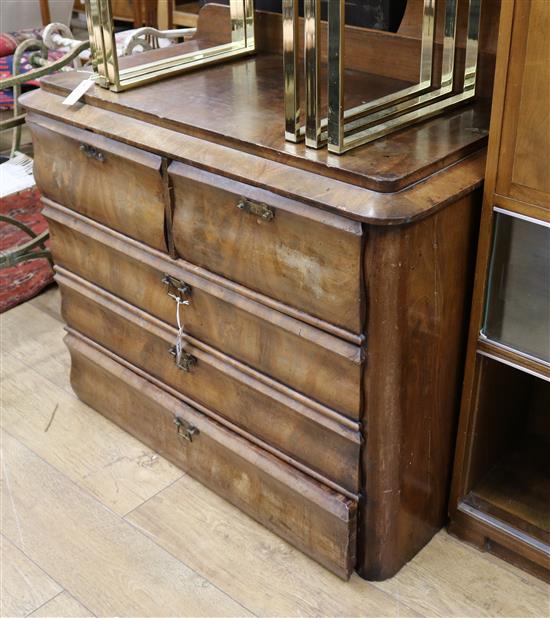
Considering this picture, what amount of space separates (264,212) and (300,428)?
0.42m

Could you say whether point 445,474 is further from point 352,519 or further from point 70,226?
point 70,226

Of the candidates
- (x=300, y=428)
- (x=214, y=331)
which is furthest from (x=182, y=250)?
(x=300, y=428)

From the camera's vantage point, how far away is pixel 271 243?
4.62ft

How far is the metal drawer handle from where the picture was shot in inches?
67.6

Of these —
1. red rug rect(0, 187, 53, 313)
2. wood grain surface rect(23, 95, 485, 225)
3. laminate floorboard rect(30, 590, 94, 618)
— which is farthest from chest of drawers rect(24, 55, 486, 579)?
red rug rect(0, 187, 53, 313)

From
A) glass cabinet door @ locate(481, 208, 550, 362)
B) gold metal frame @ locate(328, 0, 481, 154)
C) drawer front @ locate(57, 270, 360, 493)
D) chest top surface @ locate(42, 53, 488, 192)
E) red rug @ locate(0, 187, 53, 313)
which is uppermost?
gold metal frame @ locate(328, 0, 481, 154)

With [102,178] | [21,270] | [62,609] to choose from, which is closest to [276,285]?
[102,178]

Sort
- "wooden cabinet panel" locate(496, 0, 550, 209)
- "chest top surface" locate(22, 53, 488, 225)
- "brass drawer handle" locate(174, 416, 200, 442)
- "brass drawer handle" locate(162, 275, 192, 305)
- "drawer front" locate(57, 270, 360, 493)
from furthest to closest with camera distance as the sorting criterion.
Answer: "brass drawer handle" locate(174, 416, 200, 442)
"brass drawer handle" locate(162, 275, 192, 305)
"drawer front" locate(57, 270, 360, 493)
"chest top surface" locate(22, 53, 488, 225)
"wooden cabinet panel" locate(496, 0, 550, 209)

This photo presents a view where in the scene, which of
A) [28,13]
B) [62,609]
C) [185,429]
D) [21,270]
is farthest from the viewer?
[28,13]

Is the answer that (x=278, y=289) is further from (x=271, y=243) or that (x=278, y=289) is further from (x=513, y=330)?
(x=513, y=330)

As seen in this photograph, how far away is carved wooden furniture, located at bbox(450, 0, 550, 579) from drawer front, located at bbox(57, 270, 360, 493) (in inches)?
10.6

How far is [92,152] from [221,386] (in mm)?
537

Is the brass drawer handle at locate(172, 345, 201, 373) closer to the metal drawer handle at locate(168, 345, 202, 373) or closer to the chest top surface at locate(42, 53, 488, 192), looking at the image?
the metal drawer handle at locate(168, 345, 202, 373)

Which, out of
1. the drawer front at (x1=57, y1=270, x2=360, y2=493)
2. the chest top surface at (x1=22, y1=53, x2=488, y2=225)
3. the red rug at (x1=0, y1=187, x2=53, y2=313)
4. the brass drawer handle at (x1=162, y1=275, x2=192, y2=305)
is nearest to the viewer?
the chest top surface at (x1=22, y1=53, x2=488, y2=225)
